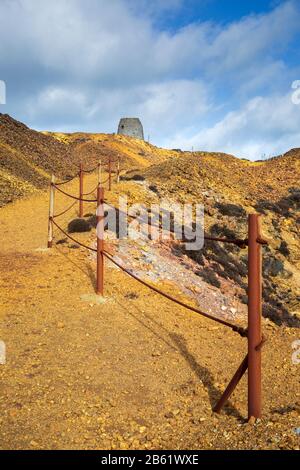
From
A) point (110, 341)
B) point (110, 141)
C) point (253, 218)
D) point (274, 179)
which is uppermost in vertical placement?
point (110, 141)

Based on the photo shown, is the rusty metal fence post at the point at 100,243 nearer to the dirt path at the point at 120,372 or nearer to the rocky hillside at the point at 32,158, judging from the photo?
the dirt path at the point at 120,372

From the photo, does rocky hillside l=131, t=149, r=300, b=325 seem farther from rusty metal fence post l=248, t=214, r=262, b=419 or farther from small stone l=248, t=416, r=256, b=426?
rusty metal fence post l=248, t=214, r=262, b=419

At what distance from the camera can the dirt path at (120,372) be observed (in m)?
3.41

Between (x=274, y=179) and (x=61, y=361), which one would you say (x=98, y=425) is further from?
A: (x=274, y=179)

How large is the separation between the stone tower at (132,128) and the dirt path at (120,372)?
64.0 meters

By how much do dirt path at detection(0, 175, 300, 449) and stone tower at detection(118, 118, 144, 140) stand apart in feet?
210

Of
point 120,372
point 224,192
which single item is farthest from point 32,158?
point 120,372

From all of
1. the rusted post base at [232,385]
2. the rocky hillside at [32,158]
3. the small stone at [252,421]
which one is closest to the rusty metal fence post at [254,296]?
the rusted post base at [232,385]

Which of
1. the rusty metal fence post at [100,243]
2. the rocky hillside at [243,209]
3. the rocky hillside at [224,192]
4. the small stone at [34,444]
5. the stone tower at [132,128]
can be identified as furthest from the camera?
the stone tower at [132,128]

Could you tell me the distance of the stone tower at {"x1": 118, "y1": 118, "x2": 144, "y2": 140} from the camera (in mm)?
69188

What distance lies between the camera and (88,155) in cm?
3972

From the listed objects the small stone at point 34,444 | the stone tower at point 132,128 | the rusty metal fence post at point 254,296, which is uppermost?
the stone tower at point 132,128
